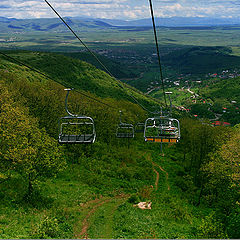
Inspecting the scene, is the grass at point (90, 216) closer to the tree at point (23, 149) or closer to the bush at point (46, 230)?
the bush at point (46, 230)

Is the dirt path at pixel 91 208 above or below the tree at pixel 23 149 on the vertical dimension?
below

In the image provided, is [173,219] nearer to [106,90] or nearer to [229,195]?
[229,195]

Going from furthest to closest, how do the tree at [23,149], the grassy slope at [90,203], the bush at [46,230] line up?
the tree at [23,149] < the grassy slope at [90,203] < the bush at [46,230]

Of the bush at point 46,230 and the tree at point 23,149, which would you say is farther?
the tree at point 23,149

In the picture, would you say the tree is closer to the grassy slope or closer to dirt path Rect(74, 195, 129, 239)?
the grassy slope

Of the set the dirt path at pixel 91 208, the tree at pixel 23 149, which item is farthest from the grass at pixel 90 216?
the tree at pixel 23 149

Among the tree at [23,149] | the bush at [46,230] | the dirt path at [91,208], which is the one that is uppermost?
the tree at [23,149]

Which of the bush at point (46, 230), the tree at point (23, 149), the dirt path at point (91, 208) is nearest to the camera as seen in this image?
the bush at point (46, 230)

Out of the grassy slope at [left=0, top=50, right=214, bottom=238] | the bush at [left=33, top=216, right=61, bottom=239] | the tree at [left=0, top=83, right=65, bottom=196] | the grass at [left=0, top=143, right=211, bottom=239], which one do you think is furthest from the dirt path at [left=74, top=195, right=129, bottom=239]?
the tree at [left=0, top=83, right=65, bottom=196]
